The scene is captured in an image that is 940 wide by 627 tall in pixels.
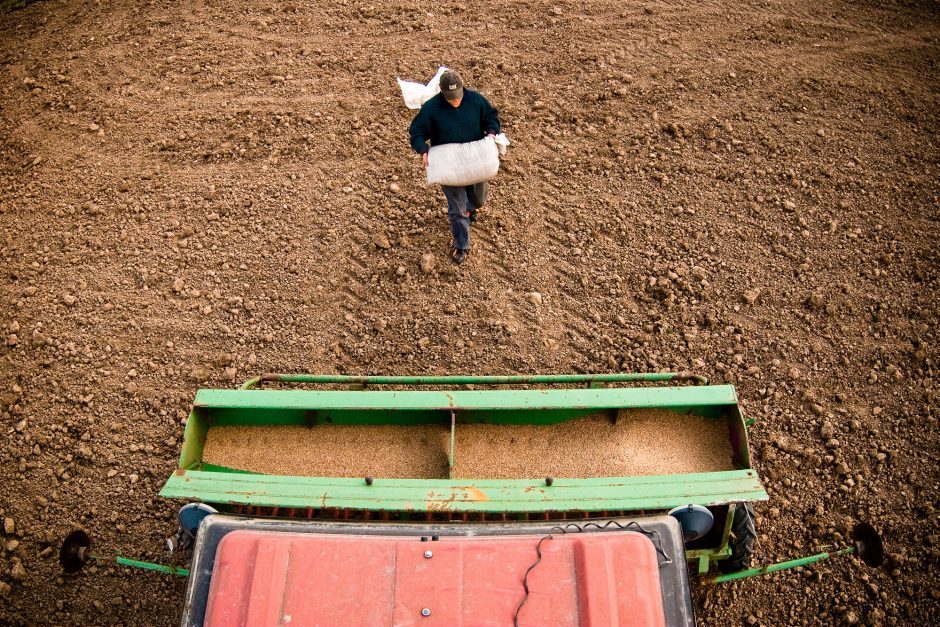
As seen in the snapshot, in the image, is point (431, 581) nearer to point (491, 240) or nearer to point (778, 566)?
point (778, 566)

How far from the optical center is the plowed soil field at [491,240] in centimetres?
459

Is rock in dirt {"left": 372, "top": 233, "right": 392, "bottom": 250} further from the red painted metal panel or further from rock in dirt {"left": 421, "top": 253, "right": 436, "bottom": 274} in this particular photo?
the red painted metal panel

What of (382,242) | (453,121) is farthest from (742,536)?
(382,242)

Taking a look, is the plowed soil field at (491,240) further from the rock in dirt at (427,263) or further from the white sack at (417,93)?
the white sack at (417,93)

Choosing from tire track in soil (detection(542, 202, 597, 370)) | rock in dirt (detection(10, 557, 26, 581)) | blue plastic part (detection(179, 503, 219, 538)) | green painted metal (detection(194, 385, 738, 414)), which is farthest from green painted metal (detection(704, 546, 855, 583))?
rock in dirt (detection(10, 557, 26, 581))

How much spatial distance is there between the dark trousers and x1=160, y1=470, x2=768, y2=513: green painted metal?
8.02ft

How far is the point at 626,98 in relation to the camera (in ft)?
21.5

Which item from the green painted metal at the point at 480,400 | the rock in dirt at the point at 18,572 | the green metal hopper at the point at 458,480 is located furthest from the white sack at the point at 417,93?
the rock in dirt at the point at 18,572

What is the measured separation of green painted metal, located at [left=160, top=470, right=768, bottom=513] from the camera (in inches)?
129

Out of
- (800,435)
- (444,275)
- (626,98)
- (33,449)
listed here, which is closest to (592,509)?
(800,435)

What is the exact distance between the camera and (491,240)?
5.75m

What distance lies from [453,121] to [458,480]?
2.60 m

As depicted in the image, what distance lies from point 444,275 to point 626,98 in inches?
110

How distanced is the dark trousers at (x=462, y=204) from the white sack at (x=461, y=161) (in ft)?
0.64
